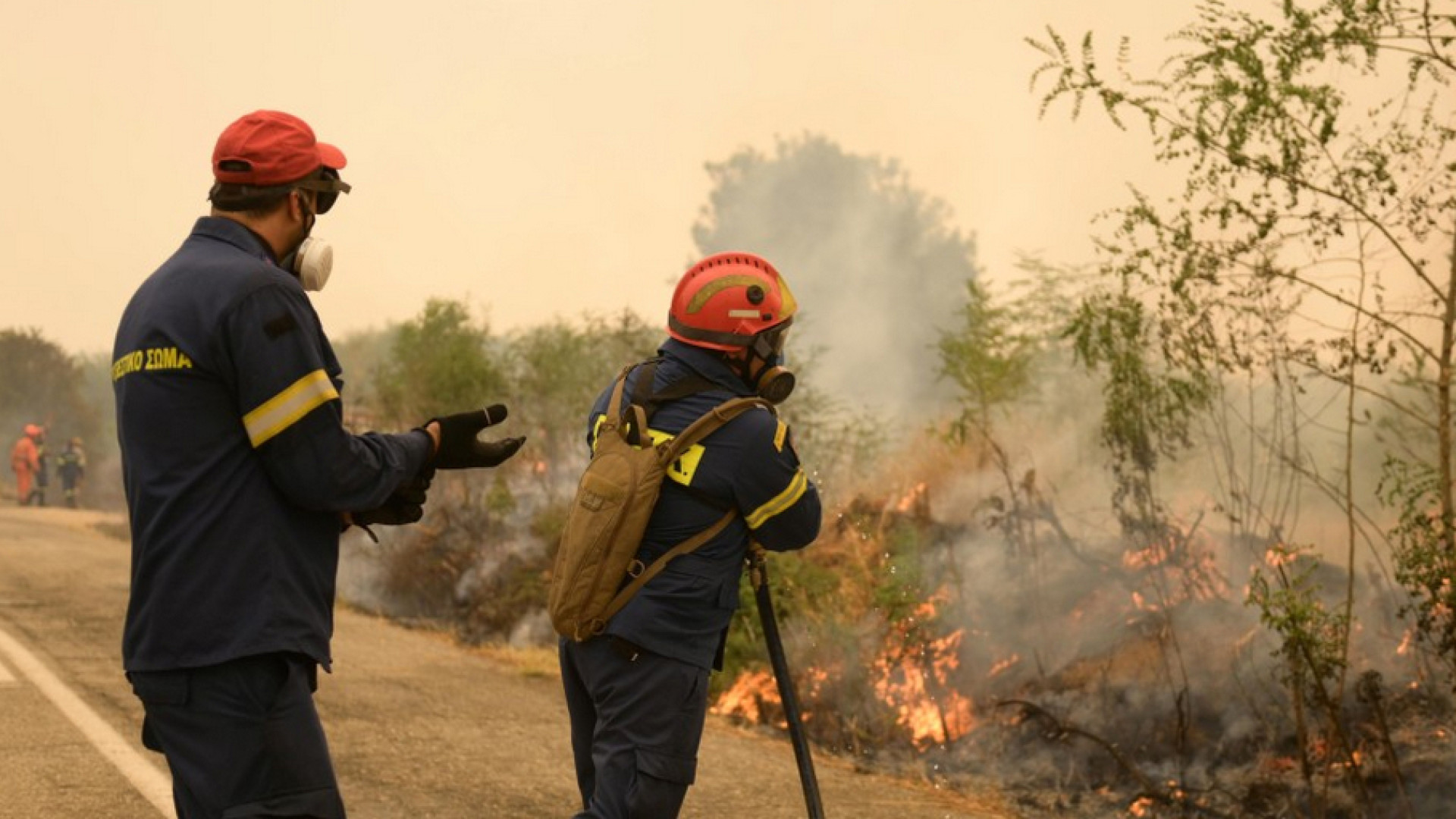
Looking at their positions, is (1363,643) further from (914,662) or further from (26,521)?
(26,521)

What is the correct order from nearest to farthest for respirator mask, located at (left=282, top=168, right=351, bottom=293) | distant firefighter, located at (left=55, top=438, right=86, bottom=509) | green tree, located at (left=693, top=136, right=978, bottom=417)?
respirator mask, located at (left=282, top=168, right=351, bottom=293) → green tree, located at (left=693, top=136, right=978, bottom=417) → distant firefighter, located at (left=55, top=438, right=86, bottom=509)

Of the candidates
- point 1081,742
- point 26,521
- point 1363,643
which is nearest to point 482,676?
point 1081,742

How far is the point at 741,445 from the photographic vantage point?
4.50 meters

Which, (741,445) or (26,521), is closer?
(741,445)

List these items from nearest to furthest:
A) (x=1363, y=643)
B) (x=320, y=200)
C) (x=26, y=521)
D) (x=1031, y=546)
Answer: (x=320, y=200) < (x=1363, y=643) < (x=1031, y=546) < (x=26, y=521)

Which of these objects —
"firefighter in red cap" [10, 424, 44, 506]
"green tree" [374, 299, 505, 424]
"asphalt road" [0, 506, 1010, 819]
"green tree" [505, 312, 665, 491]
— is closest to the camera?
"asphalt road" [0, 506, 1010, 819]

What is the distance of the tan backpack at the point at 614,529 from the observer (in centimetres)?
445

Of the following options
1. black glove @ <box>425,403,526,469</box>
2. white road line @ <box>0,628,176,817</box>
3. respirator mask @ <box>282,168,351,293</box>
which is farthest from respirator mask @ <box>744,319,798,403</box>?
white road line @ <box>0,628,176,817</box>

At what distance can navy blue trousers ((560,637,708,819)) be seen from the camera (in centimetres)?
441

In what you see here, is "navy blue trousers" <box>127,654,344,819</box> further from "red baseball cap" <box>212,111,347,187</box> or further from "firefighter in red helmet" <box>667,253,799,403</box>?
"firefighter in red helmet" <box>667,253,799,403</box>

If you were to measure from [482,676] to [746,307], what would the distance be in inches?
257

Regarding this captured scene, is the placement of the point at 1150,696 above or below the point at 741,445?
below

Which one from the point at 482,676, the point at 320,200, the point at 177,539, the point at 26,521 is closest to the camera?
the point at 177,539

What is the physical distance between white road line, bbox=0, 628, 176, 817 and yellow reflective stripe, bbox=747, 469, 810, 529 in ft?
10.1
